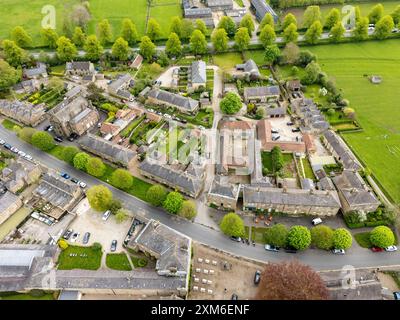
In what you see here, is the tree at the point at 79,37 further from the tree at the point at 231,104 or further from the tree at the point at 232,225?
the tree at the point at 232,225

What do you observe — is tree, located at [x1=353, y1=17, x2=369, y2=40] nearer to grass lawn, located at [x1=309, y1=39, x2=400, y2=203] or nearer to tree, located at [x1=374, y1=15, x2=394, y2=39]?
grass lawn, located at [x1=309, y1=39, x2=400, y2=203]

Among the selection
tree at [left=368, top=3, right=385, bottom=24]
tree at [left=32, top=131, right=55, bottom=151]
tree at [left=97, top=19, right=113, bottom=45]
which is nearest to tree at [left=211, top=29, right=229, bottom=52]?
tree at [left=97, top=19, right=113, bottom=45]

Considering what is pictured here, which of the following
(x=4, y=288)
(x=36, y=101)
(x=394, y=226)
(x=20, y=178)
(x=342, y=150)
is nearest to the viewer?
(x=4, y=288)

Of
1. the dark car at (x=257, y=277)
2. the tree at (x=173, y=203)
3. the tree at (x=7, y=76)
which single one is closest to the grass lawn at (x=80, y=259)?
the tree at (x=173, y=203)

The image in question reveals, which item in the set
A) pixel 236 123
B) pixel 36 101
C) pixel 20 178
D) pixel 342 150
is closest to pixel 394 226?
pixel 342 150

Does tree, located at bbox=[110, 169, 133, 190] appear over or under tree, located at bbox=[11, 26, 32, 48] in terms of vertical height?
under
